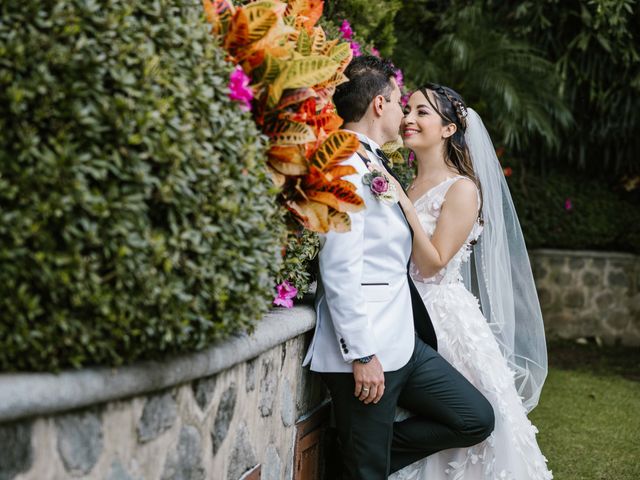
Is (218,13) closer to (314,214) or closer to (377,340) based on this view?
(314,214)

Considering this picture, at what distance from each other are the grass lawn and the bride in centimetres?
116

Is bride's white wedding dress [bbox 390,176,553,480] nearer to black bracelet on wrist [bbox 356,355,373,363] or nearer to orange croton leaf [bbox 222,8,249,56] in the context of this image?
black bracelet on wrist [bbox 356,355,373,363]

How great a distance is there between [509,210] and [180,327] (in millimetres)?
2702

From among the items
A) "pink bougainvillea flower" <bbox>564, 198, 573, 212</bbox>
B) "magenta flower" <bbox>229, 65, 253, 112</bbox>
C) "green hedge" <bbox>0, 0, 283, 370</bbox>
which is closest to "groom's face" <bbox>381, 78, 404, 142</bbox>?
"magenta flower" <bbox>229, 65, 253, 112</bbox>

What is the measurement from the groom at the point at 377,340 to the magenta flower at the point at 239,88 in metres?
0.81

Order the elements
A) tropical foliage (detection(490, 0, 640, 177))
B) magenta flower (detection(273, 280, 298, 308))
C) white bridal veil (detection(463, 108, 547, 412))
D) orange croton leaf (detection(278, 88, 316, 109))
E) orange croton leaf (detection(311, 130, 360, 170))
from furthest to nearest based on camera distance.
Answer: tropical foliage (detection(490, 0, 640, 177)) < white bridal veil (detection(463, 108, 547, 412)) < magenta flower (detection(273, 280, 298, 308)) < orange croton leaf (detection(311, 130, 360, 170)) < orange croton leaf (detection(278, 88, 316, 109))

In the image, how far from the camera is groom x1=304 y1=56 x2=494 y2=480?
290 cm

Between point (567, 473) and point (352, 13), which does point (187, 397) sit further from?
point (352, 13)

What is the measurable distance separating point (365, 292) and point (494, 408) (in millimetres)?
961

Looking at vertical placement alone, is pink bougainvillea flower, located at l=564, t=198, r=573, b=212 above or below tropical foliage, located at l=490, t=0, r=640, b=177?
below

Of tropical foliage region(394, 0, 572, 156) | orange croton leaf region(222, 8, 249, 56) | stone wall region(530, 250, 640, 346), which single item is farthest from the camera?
stone wall region(530, 250, 640, 346)

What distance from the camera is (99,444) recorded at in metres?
1.77

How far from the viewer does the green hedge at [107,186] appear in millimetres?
1634

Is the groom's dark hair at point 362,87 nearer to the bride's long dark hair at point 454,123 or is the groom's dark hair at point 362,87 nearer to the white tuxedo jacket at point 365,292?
the white tuxedo jacket at point 365,292
